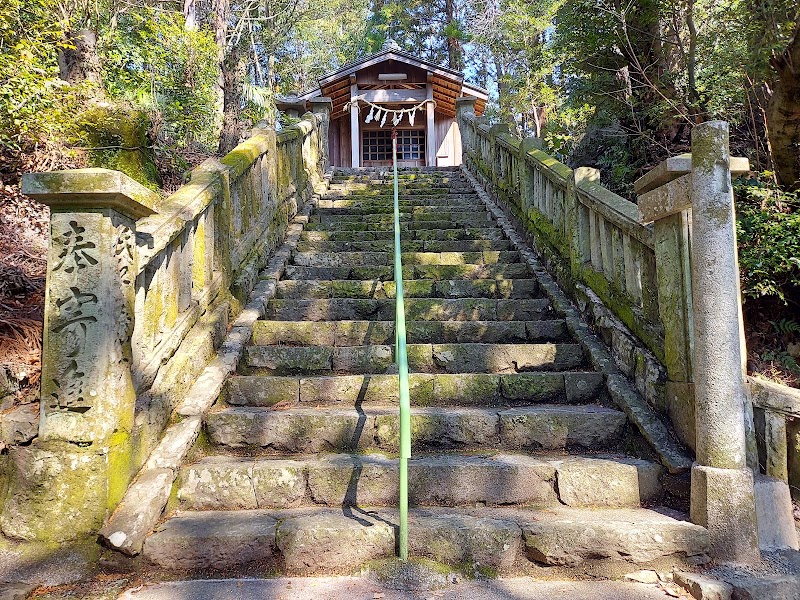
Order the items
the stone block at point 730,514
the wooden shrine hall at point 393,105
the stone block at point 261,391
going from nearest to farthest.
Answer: the stone block at point 730,514, the stone block at point 261,391, the wooden shrine hall at point 393,105

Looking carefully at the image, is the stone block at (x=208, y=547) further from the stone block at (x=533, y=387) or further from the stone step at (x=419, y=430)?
the stone block at (x=533, y=387)

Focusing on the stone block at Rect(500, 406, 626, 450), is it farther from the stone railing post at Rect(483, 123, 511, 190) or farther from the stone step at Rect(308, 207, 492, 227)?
the stone railing post at Rect(483, 123, 511, 190)

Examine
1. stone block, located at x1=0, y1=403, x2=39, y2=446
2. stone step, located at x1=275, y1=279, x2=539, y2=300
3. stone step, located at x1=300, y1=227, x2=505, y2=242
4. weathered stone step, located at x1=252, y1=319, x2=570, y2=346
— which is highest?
stone step, located at x1=300, y1=227, x2=505, y2=242

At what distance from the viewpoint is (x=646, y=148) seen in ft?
26.7

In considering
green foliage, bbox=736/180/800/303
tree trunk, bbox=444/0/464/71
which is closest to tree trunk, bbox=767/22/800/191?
green foliage, bbox=736/180/800/303

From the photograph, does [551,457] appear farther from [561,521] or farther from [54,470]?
[54,470]

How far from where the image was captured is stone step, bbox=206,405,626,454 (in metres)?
2.97

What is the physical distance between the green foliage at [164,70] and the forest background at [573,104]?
37mm

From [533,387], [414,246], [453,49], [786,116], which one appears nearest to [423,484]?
[533,387]

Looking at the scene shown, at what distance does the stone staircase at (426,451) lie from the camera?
2.29m

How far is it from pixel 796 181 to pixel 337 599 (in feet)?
19.8

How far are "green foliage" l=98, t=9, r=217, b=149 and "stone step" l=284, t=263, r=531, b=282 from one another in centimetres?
497

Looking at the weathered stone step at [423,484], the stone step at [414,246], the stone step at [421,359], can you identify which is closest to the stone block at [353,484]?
the weathered stone step at [423,484]

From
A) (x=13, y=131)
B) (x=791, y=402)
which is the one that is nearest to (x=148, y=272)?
(x=791, y=402)
